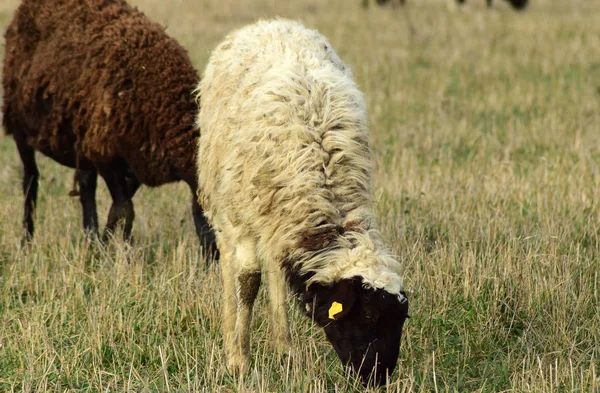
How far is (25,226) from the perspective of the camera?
7.10 m

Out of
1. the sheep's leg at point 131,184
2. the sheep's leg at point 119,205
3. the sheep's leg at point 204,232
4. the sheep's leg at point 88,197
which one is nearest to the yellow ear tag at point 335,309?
the sheep's leg at point 204,232

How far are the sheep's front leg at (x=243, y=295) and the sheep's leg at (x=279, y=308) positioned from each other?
0.12 m

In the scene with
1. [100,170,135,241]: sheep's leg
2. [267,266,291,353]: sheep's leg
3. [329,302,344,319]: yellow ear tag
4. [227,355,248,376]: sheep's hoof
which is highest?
[100,170,135,241]: sheep's leg

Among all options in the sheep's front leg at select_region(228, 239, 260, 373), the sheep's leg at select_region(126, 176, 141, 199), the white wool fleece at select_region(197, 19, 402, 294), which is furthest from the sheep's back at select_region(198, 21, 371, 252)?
the sheep's leg at select_region(126, 176, 141, 199)

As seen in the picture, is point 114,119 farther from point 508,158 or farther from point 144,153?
point 508,158

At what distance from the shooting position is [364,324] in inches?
155

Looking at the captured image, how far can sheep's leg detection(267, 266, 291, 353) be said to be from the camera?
191 inches

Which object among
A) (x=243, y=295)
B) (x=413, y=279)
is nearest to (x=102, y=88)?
(x=243, y=295)

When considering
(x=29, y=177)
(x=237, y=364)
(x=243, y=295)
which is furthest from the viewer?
(x=29, y=177)

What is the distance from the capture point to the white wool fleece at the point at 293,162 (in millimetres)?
4082

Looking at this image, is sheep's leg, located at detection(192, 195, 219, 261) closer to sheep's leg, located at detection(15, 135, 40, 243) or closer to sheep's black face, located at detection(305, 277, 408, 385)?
sheep's leg, located at detection(15, 135, 40, 243)

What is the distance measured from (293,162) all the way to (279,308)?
3.56 ft

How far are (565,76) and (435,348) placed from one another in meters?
9.87

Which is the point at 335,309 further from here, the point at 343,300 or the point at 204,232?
the point at 204,232
